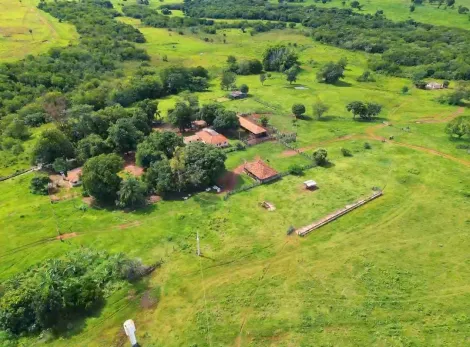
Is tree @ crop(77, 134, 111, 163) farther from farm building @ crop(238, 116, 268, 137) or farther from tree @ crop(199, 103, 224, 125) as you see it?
farm building @ crop(238, 116, 268, 137)

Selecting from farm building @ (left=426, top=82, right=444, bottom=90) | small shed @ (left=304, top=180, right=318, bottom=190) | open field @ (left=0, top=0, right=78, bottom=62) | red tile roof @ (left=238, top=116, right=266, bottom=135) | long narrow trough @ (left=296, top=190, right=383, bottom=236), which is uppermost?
open field @ (left=0, top=0, right=78, bottom=62)

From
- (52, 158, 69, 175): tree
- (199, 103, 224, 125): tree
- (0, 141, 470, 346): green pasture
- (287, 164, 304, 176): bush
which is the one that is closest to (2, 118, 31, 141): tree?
(0, 141, 470, 346): green pasture

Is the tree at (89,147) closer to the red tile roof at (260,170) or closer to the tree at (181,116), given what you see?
the tree at (181,116)

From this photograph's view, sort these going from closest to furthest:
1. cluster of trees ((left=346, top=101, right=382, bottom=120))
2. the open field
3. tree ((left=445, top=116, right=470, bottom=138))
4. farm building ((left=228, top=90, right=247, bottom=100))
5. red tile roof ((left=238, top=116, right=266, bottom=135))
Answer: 1. tree ((left=445, top=116, right=470, bottom=138))
2. red tile roof ((left=238, top=116, right=266, bottom=135))
3. cluster of trees ((left=346, top=101, right=382, bottom=120))
4. farm building ((left=228, top=90, right=247, bottom=100))
5. the open field

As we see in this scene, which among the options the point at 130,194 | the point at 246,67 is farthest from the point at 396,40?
the point at 130,194

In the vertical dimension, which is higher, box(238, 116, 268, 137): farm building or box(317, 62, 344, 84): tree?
box(317, 62, 344, 84): tree

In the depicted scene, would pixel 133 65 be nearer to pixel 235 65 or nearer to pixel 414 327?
pixel 235 65

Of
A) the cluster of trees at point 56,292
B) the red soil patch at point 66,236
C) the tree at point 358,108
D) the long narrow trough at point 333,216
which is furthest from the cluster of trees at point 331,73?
the cluster of trees at point 56,292

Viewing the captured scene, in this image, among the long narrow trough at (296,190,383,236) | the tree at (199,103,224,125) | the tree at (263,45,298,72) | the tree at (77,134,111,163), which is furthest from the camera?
the tree at (263,45,298,72)
